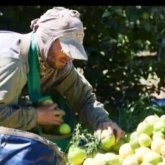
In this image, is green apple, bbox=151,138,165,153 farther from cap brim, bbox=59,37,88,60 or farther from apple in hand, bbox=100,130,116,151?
cap brim, bbox=59,37,88,60

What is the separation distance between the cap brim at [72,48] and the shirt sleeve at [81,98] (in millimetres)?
387

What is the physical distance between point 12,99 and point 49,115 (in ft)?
0.72

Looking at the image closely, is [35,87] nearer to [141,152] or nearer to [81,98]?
[81,98]

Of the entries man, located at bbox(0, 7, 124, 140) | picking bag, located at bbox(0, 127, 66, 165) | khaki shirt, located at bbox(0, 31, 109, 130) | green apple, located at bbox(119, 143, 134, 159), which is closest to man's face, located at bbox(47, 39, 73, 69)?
man, located at bbox(0, 7, 124, 140)

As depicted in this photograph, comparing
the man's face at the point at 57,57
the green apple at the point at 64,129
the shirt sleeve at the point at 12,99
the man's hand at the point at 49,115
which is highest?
the man's face at the point at 57,57

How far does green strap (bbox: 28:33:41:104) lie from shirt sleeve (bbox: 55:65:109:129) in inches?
8.6

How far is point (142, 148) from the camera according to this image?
2945mm

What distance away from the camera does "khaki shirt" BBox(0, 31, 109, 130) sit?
2.85m

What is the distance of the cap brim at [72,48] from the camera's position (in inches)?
114

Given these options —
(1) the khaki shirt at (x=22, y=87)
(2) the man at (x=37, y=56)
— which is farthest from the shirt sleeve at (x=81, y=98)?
(2) the man at (x=37, y=56)

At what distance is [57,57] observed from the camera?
2977 millimetres

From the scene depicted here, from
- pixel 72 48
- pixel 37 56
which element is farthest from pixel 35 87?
pixel 72 48

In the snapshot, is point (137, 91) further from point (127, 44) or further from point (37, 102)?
point (37, 102)

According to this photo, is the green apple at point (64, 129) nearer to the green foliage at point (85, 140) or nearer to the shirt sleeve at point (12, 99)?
the green foliage at point (85, 140)
